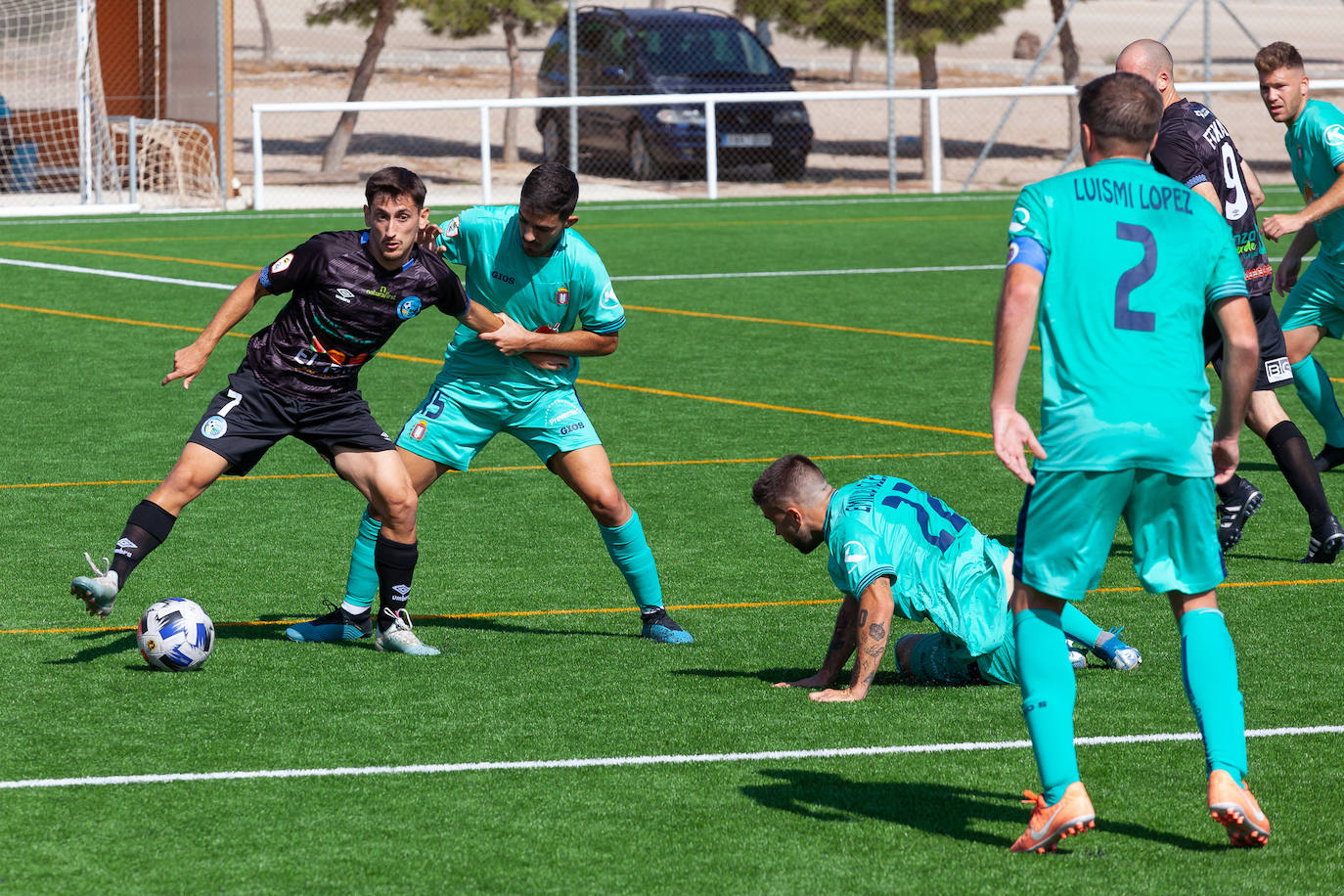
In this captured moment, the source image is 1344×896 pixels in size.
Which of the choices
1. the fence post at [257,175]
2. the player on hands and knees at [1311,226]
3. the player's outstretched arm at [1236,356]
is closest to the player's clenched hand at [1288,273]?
the player on hands and knees at [1311,226]

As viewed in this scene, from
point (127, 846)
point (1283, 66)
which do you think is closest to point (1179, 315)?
point (127, 846)

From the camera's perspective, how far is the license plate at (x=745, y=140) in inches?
1020

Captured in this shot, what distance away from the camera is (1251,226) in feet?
25.4

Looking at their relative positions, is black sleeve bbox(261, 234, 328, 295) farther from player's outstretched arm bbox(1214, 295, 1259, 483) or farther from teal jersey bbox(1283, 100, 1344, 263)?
teal jersey bbox(1283, 100, 1344, 263)

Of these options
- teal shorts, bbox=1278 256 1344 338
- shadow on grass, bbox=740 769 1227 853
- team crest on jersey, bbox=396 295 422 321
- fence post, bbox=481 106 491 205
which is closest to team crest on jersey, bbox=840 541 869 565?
shadow on grass, bbox=740 769 1227 853

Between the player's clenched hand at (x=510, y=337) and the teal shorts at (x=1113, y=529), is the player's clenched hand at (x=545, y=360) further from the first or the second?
the teal shorts at (x=1113, y=529)

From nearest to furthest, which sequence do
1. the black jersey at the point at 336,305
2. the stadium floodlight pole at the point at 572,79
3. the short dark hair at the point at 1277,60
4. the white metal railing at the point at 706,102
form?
the black jersey at the point at 336,305 < the short dark hair at the point at 1277,60 < the white metal railing at the point at 706,102 < the stadium floodlight pole at the point at 572,79

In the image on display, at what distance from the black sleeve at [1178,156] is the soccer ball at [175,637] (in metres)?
4.12

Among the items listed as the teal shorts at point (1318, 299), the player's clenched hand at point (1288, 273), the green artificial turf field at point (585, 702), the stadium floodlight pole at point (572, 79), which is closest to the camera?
the green artificial turf field at point (585, 702)

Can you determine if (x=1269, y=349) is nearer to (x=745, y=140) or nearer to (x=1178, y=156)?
(x=1178, y=156)

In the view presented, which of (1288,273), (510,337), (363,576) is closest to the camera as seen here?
(510,337)

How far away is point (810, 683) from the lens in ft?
19.3

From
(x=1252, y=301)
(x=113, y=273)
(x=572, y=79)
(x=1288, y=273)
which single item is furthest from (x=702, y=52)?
(x=1252, y=301)

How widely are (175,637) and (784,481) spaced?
2111 mm
